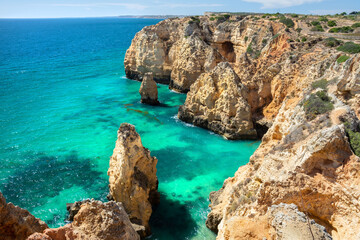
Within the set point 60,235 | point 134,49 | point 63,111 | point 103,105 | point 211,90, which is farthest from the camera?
point 134,49

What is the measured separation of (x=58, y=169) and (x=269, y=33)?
3987cm

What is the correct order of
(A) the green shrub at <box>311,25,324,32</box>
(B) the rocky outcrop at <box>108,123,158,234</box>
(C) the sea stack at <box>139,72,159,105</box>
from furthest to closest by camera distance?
(A) the green shrub at <box>311,25,324,32</box>
(C) the sea stack at <box>139,72,159,105</box>
(B) the rocky outcrop at <box>108,123,158,234</box>

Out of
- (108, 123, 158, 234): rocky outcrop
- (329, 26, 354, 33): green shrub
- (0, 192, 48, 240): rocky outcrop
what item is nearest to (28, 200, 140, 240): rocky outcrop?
(0, 192, 48, 240): rocky outcrop

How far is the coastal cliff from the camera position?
10.0 meters

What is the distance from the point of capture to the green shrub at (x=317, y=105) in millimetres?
16297

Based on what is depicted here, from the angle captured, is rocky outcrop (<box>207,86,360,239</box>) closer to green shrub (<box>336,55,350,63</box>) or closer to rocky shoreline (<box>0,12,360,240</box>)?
rocky shoreline (<box>0,12,360,240</box>)

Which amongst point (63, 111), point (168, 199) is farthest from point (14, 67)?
point (168, 199)

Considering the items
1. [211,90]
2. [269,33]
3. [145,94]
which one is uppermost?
[269,33]

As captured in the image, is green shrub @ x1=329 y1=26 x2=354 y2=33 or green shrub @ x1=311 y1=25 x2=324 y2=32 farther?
green shrub @ x1=311 y1=25 x2=324 y2=32

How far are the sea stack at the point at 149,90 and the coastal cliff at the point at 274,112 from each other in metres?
7.39

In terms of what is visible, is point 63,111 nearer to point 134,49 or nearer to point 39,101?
point 39,101

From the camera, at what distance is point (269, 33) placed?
47.3 m

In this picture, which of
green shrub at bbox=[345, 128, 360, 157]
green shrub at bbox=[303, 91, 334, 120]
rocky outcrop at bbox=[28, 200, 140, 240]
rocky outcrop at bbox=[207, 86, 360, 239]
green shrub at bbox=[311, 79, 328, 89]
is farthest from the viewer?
green shrub at bbox=[311, 79, 328, 89]

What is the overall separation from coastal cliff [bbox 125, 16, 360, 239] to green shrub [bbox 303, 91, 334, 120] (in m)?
0.06
